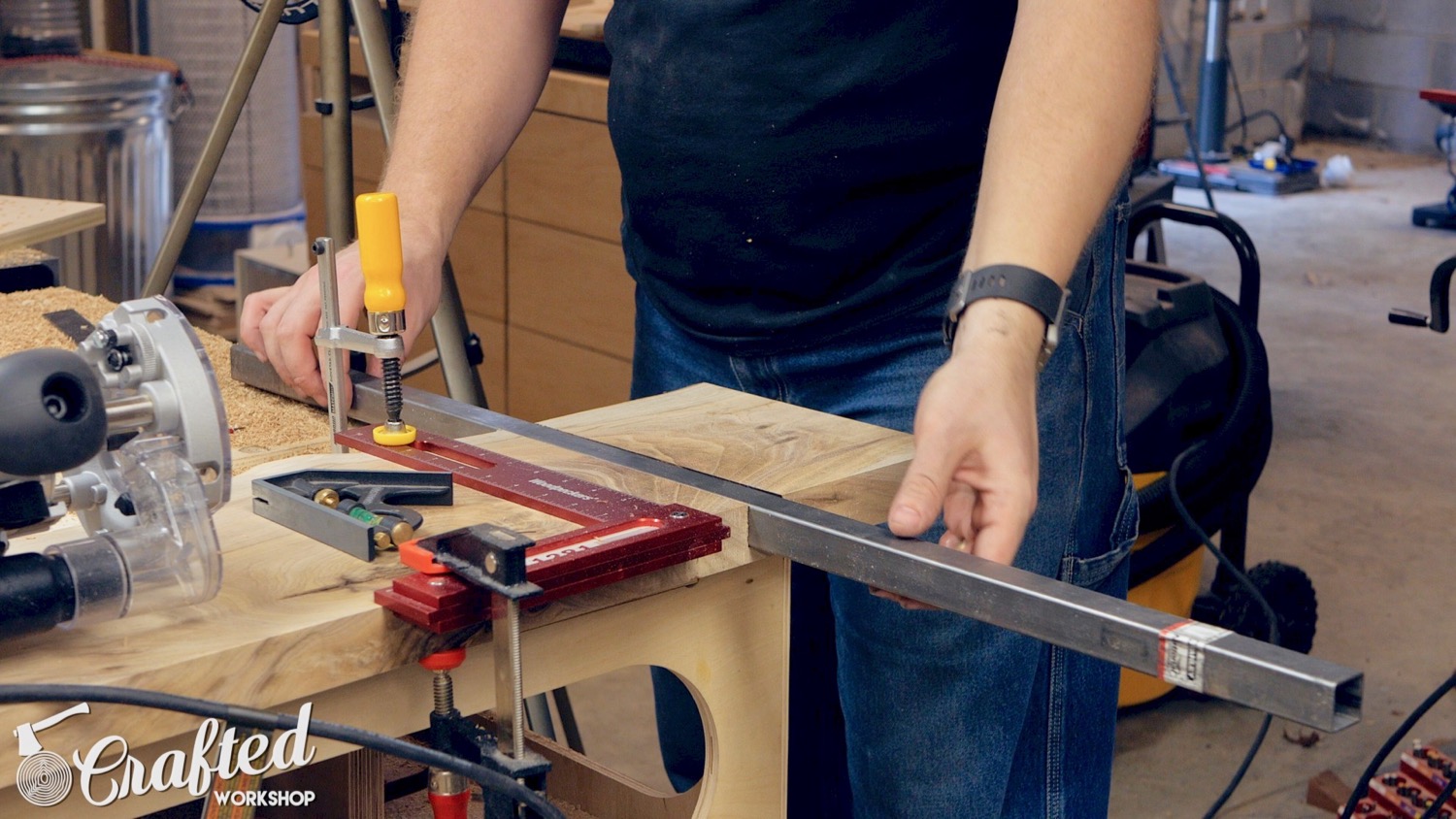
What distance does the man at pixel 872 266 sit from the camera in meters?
1.01

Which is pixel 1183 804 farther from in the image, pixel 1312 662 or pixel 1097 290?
pixel 1312 662

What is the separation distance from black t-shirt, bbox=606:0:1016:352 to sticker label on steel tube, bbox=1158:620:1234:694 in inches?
18.6

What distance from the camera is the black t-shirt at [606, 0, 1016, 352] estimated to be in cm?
104

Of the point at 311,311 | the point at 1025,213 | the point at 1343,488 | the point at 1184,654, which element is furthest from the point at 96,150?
the point at 1184,654

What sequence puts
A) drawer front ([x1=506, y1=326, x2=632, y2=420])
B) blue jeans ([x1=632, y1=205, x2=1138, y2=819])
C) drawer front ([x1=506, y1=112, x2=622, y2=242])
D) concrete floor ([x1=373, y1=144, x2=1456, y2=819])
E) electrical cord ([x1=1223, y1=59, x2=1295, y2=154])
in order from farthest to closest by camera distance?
electrical cord ([x1=1223, y1=59, x2=1295, y2=154]) → drawer front ([x1=506, y1=326, x2=632, y2=420]) → drawer front ([x1=506, y1=112, x2=622, y2=242]) → concrete floor ([x1=373, y1=144, x2=1456, y2=819]) → blue jeans ([x1=632, y1=205, x2=1138, y2=819])

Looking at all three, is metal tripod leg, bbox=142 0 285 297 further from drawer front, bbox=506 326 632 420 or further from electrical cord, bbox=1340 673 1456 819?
electrical cord, bbox=1340 673 1456 819

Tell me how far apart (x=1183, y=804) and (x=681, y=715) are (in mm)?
1122

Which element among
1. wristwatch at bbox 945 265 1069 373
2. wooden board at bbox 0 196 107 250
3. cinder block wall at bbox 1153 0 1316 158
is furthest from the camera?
cinder block wall at bbox 1153 0 1316 158

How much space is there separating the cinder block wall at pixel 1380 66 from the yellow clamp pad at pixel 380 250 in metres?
6.41

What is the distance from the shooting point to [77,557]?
652 millimetres

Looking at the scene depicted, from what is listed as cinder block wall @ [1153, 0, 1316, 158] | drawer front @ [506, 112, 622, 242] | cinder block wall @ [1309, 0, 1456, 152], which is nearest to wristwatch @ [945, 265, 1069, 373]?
drawer front @ [506, 112, 622, 242]

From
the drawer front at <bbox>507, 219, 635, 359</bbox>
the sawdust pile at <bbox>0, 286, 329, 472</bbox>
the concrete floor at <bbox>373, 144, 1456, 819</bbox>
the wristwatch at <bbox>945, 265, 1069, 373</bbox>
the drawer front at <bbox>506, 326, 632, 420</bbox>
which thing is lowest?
the concrete floor at <bbox>373, 144, 1456, 819</bbox>

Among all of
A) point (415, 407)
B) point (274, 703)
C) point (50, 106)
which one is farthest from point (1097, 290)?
point (50, 106)

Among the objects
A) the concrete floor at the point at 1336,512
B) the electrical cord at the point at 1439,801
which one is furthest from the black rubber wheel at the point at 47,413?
the electrical cord at the point at 1439,801
